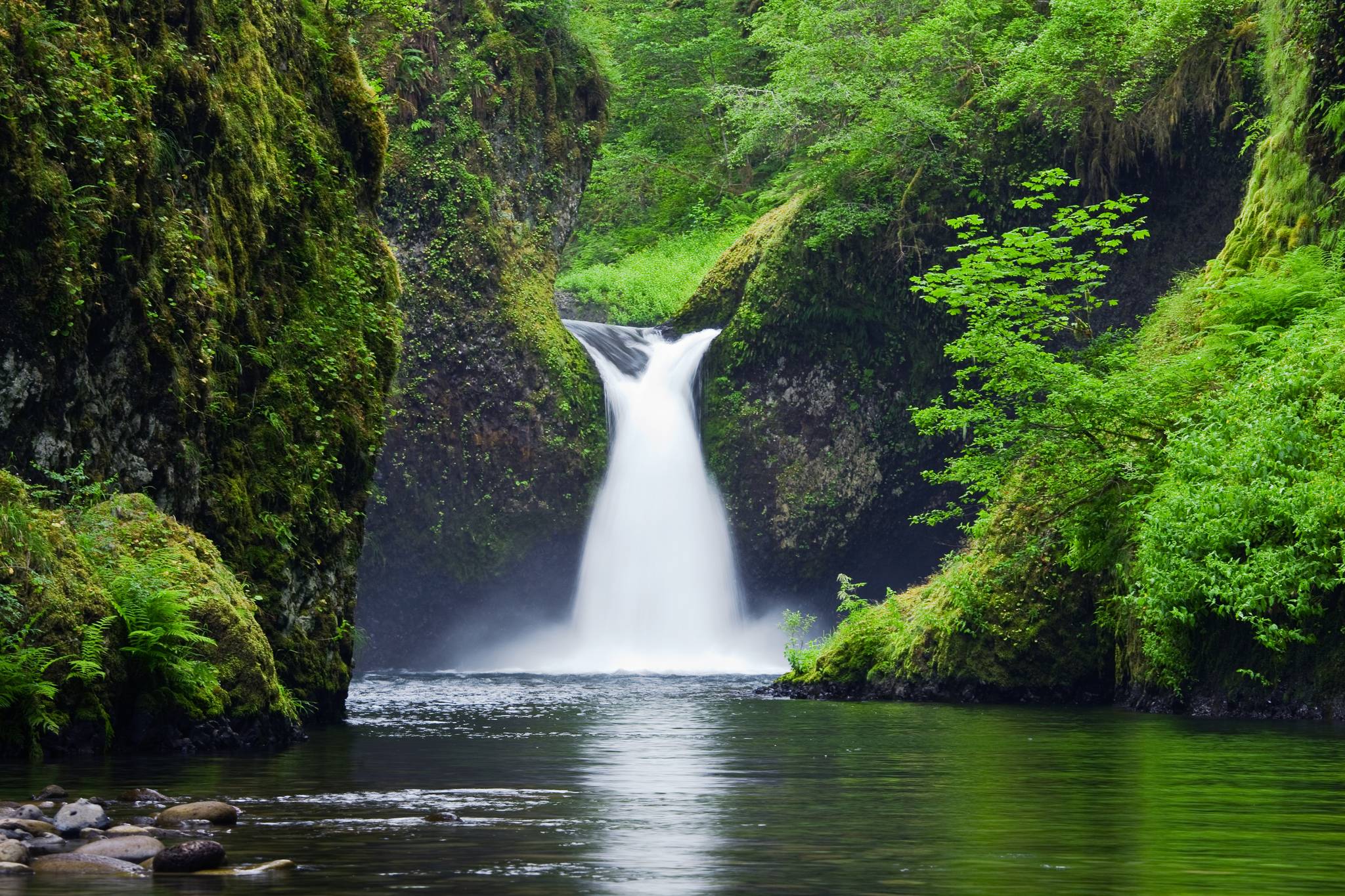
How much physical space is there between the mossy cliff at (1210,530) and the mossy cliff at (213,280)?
303 inches

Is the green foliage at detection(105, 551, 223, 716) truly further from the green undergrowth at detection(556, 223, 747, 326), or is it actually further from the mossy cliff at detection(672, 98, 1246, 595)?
the green undergrowth at detection(556, 223, 747, 326)

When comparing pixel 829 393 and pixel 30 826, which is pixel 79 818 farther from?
pixel 829 393

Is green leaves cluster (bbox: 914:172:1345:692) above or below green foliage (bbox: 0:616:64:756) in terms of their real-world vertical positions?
above

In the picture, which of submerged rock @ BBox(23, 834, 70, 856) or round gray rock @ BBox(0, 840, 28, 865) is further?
submerged rock @ BBox(23, 834, 70, 856)

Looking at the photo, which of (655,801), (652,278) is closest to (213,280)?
(655,801)

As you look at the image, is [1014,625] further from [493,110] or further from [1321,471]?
[493,110]

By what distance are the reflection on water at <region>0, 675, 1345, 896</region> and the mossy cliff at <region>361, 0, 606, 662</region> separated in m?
16.4

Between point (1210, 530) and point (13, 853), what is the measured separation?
11.3 metres

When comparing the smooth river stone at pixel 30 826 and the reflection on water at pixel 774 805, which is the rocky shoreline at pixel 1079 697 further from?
the smooth river stone at pixel 30 826

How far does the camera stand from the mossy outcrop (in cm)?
976

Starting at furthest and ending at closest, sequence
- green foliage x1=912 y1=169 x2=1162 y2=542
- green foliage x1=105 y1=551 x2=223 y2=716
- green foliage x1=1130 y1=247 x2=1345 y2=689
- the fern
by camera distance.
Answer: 1. green foliage x1=912 y1=169 x2=1162 y2=542
2. green foliage x1=1130 y1=247 x2=1345 y2=689
3. green foliage x1=105 y1=551 x2=223 y2=716
4. the fern

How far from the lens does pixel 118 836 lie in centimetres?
591

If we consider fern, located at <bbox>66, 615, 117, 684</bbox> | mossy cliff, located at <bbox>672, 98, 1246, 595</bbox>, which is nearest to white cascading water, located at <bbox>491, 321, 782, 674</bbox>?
mossy cliff, located at <bbox>672, 98, 1246, 595</bbox>

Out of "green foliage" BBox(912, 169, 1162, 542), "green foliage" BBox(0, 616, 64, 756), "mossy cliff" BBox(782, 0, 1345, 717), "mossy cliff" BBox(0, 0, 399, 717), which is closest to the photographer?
"green foliage" BBox(0, 616, 64, 756)
